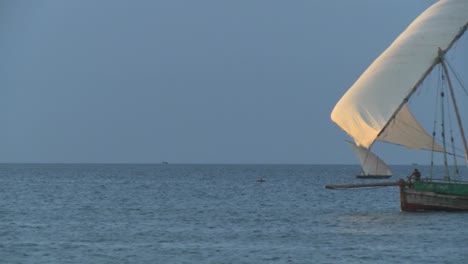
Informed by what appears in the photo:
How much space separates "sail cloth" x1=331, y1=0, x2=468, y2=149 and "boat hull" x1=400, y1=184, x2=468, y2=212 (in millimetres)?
3321

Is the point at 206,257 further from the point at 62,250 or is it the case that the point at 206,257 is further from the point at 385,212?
the point at 385,212

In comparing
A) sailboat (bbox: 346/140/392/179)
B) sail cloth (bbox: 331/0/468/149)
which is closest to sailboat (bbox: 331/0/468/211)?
sail cloth (bbox: 331/0/468/149)

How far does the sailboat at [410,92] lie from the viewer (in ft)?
164

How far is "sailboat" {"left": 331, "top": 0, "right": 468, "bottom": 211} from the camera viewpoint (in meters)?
49.9

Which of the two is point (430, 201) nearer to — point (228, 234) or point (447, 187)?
point (447, 187)

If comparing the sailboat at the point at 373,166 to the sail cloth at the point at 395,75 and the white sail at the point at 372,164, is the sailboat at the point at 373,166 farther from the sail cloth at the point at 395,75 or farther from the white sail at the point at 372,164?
the sail cloth at the point at 395,75

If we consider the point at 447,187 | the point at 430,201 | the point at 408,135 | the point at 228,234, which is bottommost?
the point at 228,234

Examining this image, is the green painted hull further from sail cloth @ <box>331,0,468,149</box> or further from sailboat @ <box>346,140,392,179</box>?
sailboat @ <box>346,140,392,179</box>

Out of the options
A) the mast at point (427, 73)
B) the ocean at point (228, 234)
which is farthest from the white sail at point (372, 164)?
the mast at point (427, 73)

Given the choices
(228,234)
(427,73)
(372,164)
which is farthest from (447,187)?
(372,164)

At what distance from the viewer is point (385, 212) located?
5819cm

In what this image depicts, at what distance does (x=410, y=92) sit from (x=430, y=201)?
18.0 feet

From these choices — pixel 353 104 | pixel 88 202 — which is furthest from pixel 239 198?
pixel 353 104

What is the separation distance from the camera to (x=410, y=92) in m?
49.5
